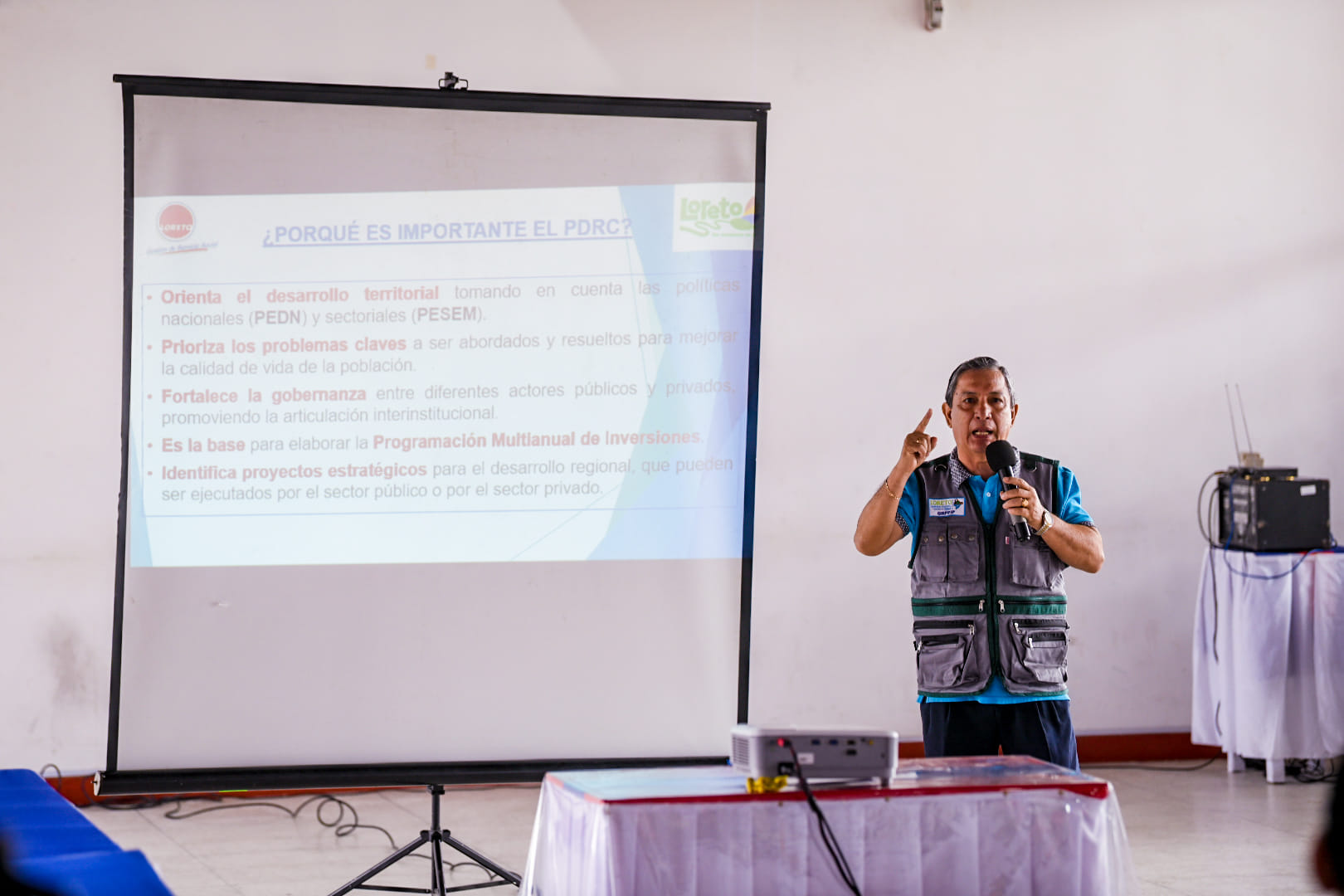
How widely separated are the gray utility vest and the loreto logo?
4.03ft

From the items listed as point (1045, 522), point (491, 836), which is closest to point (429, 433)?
point (491, 836)

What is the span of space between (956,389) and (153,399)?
232 centimetres

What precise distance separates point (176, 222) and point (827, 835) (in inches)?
105

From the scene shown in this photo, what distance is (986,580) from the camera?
2.85 m

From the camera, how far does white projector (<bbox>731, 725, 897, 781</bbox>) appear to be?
2092mm

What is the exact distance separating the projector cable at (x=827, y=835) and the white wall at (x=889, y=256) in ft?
10.1

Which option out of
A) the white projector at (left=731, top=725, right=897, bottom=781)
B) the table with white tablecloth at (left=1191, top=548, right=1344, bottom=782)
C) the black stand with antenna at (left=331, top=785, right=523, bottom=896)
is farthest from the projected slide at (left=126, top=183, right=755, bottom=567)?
the table with white tablecloth at (left=1191, top=548, right=1344, bottom=782)

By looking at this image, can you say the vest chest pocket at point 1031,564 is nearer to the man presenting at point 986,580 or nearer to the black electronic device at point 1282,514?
the man presenting at point 986,580

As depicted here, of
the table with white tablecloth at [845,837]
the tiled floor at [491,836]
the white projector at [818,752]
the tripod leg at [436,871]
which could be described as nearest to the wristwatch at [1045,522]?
the table with white tablecloth at [845,837]

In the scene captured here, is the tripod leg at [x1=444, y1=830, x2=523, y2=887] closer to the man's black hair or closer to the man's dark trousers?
the man's dark trousers

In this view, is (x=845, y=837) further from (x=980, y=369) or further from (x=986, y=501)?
(x=980, y=369)

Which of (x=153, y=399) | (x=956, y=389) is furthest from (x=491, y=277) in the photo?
(x=956, y=389)

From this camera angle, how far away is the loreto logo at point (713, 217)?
3.78 meters

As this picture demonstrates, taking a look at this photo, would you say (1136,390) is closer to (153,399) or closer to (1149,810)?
(1149,810)
